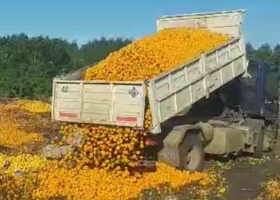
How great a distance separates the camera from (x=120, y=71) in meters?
11.4

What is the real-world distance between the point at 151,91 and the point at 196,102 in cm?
271

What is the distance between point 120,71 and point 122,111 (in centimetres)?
98

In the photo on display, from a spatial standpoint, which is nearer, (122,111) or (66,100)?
(122,111)

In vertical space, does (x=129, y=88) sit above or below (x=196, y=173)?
above

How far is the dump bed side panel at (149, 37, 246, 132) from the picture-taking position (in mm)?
10992

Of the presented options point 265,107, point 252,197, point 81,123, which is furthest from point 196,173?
point 265,107

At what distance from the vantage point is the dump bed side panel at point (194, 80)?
11.0m

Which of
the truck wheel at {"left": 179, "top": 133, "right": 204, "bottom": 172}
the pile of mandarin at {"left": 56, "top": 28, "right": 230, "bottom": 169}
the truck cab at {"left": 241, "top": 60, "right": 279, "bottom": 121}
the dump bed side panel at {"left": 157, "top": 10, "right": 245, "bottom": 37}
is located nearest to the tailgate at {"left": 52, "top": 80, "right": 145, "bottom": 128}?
the pile of mandarin at {"left": 56, "top": 28, "right": 230, "bottom": 169}

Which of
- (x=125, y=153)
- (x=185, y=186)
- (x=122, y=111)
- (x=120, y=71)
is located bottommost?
(x=185, y=186)

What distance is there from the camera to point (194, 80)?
1231 centimetres

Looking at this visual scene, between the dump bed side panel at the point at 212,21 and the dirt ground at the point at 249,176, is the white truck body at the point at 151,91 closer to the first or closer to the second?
the dump bed side panel at the point at 212,21

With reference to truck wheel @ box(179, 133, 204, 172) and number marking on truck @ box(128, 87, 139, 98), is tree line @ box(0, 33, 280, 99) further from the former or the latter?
number marking on truck @ box(128, 87, 139, 98)

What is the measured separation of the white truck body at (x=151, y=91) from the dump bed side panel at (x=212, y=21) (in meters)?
0.05

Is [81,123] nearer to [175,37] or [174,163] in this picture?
[174,163]
